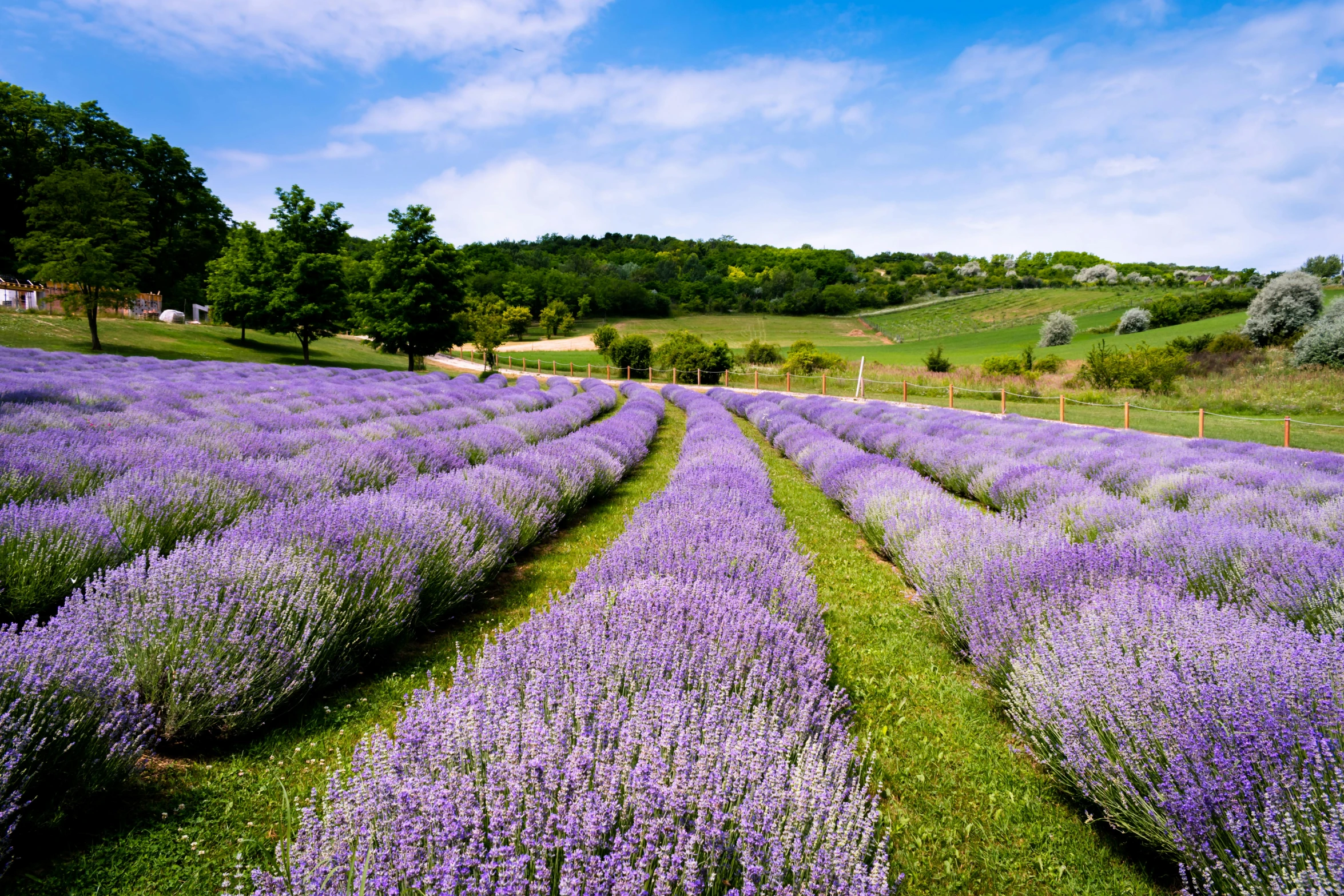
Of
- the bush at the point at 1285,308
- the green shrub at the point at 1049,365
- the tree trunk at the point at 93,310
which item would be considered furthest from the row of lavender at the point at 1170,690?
the bush at the point at 1285,308

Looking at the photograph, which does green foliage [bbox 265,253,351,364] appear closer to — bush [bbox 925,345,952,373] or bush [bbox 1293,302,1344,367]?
bush [bbox 925,345,952,373]

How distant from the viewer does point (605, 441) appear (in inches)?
315

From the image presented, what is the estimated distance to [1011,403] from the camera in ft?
68.6

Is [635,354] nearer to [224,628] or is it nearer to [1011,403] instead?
[1011,403]

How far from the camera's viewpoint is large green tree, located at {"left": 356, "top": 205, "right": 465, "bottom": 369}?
28703 mm

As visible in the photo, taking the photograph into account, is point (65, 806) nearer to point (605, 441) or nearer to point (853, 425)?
point (605, 441)

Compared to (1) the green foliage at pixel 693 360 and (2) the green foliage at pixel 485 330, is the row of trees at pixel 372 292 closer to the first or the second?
(2) the green foliage at pixel 485 330

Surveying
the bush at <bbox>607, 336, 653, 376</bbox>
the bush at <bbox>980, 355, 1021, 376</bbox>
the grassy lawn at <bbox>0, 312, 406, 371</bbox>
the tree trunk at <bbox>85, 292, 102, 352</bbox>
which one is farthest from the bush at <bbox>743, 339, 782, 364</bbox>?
the tree trunk at <bbox>85, 292, 102, 352</bbox>

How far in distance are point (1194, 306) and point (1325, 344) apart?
26.5 m

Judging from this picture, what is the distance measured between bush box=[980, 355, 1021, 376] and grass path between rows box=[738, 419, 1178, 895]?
3155 cm

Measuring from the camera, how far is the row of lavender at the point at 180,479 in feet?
8.75

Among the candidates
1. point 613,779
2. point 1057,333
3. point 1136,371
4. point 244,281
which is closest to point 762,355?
point 1057,333

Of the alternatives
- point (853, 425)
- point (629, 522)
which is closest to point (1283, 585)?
point (629, 522)

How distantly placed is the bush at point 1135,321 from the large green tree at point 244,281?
172 feet
